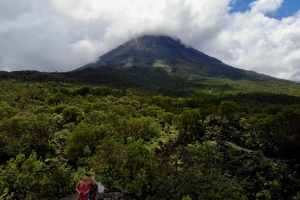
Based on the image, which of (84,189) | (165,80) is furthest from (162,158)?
(165,80)

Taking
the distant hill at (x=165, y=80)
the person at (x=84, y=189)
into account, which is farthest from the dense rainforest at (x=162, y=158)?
the distant hill at (x=165, y=80)

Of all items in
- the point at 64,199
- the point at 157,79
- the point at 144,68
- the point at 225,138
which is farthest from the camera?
the point at 144,68

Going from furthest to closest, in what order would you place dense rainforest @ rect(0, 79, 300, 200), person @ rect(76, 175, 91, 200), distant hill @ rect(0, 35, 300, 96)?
distant hill @ rect(0, 35, 300, 96) → dense rainforest @ rect(0, 79, 300, 200) → person @ rect(76, 175, 91, 200)

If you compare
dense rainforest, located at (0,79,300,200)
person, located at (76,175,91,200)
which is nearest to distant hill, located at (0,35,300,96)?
dense rainforest, located at (0,79,300,200)

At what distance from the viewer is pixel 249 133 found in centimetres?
2172

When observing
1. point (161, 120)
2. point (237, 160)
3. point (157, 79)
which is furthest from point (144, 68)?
point (237, 160)

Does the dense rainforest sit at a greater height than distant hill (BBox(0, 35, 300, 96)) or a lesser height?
lesser

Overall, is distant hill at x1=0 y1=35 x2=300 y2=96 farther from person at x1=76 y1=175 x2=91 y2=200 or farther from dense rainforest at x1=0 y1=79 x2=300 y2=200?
person at x1=76 y1=175 x2=91 y2=200

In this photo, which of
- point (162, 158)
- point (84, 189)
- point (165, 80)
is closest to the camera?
point (84, 189)

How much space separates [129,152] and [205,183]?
202 inches

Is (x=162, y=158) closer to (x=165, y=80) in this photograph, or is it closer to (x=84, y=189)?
(x=84, y=189)

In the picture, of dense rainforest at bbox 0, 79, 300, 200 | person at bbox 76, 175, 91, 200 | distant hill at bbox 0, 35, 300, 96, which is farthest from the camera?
distant hill at bbox 0, 35, 300, 96

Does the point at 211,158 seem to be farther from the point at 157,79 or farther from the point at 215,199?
the point at 157,79

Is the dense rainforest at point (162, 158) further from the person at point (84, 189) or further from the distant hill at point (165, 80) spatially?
the distant hill at point (165, 80)
